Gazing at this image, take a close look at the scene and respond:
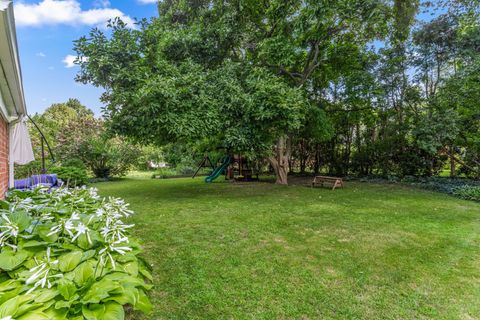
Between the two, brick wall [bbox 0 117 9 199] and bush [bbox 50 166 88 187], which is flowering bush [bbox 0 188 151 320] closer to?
brick wall [bbox 0 117 9 199]

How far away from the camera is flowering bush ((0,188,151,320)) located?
1356mm

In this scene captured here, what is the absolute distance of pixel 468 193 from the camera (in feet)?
24.0

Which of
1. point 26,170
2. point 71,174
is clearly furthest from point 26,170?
point 71,174

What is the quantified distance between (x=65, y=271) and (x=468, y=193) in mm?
9357

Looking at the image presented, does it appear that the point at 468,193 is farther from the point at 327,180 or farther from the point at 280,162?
the point at 280,162

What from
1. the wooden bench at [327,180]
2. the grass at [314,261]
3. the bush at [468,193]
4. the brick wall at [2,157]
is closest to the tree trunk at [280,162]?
the wooden bench at [327,180]

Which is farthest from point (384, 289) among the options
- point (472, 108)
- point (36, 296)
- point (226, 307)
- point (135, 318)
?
point (472, 108)

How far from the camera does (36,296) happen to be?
1.36 m

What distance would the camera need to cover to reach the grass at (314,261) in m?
2.35

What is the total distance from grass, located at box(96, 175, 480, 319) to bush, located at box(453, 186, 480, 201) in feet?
4.58

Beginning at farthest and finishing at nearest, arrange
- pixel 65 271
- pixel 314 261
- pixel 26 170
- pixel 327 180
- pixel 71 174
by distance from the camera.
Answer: pixel 26 170 < pixel 71 174 < pixel 327 180 < pixel 314 261 < pixel 65 271

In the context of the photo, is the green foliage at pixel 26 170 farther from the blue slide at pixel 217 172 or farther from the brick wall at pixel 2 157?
the brick wall at pixel 2 157

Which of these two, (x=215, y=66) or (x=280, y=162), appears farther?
(x=280, y=162)

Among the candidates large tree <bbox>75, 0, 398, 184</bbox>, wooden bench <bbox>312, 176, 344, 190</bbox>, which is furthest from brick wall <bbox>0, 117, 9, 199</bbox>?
wooden bench <bbox>312, 176, 344, 190</bbox>
